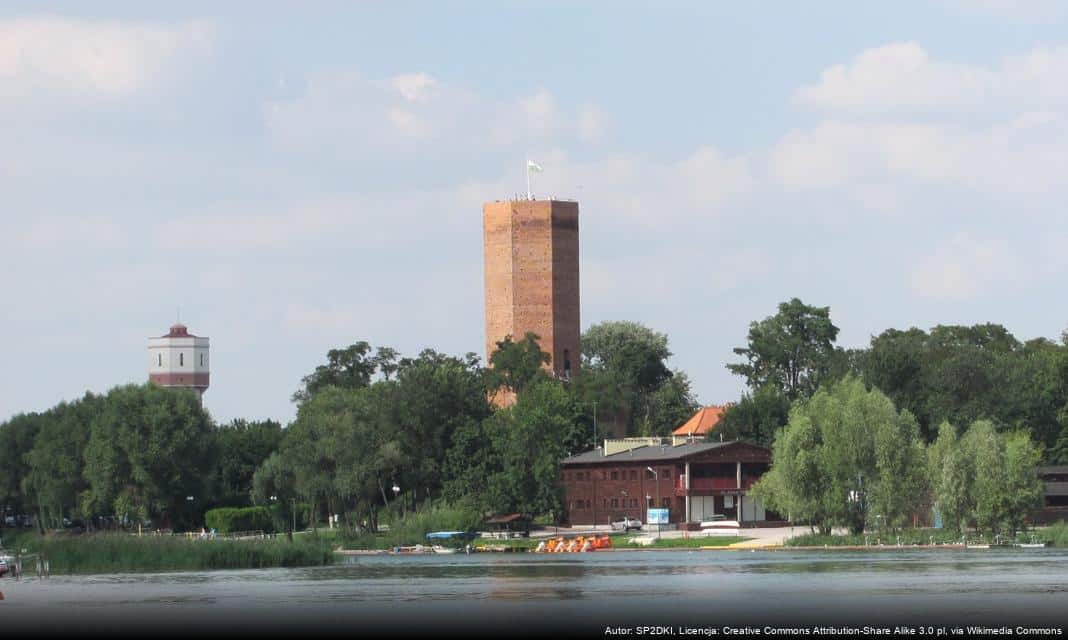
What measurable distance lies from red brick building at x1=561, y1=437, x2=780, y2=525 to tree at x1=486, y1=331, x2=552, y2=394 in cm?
3132

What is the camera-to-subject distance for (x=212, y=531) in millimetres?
120875

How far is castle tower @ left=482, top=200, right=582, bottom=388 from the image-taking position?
181125 millimetres

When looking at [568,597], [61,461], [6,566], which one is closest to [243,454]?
[61,461]

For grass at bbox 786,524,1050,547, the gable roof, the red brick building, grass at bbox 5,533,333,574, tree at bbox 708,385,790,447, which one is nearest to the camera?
grass at bbox 5,533,333,574

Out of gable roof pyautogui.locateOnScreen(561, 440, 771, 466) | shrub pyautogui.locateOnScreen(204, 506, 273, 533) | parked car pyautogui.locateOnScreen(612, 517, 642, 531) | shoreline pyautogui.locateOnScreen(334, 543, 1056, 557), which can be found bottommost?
shoreline pyautogui.locateOnScreen(334, 543, 1056, 557)

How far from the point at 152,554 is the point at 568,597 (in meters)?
27.5

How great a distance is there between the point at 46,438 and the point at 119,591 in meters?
66.4

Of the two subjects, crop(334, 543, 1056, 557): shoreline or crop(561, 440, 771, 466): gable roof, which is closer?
crop(334, 543, 1056, 557): shoreline

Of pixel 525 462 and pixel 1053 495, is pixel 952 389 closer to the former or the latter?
pixel 1053 495

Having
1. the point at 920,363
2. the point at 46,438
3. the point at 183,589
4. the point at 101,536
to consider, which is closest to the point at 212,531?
the point at 46,438

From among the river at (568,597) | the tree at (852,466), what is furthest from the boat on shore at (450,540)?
the river at (568,597)

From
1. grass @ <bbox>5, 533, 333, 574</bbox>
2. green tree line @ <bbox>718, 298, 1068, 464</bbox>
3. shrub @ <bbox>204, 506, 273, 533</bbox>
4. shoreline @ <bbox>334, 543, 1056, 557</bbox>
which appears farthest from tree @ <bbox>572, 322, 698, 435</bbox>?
grass @ <bbox>5, 533, 333, 574</bbox>

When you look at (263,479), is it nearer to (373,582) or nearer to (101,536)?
(101,536)

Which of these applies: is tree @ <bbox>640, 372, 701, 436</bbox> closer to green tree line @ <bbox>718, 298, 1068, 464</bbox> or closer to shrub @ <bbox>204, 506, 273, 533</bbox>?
green tree line @ <bbox>718, 298, 1068, 464</bbox>
